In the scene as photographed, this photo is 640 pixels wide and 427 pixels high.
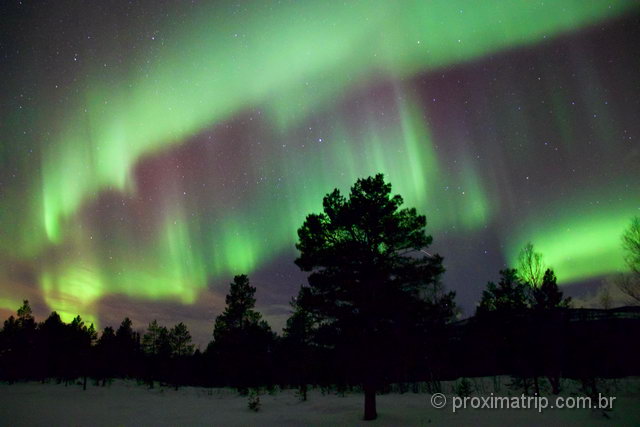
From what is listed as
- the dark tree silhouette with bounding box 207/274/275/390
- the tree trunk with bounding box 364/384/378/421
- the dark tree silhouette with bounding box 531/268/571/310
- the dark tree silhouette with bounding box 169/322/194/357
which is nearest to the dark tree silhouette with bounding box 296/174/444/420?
the tree trunk with bounding box 364/384/378/421

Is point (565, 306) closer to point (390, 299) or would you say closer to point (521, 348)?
point (521, 348)

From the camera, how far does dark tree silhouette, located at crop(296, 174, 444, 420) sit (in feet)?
49.5

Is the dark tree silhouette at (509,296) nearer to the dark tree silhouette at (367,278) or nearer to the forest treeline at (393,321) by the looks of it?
the forest treeline at (393,321)

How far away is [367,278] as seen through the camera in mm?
15859

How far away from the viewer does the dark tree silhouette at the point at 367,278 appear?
15094mm

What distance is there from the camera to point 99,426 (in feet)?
54.3

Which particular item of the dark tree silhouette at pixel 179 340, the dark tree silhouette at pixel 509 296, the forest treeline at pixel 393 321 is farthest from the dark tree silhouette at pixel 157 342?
the dark tree silhouette at pixel 509 296

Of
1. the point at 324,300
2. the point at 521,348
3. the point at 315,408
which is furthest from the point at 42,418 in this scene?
the point at 521,348

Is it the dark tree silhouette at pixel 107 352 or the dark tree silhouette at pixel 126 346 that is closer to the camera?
the dark tree silhouette at pixel 107 352

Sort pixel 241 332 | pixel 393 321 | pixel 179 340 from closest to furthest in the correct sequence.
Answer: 1. pixel 393 321
2. pixel 241 332
3. pixel 179 340

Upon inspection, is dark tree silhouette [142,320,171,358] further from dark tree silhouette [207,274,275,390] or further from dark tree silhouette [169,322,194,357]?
dark tree silhouette [207,274,275,390]

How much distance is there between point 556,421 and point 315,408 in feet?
47.9

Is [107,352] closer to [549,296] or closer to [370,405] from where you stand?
[370,405]

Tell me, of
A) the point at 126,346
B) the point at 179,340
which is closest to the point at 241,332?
the point at 179,340
